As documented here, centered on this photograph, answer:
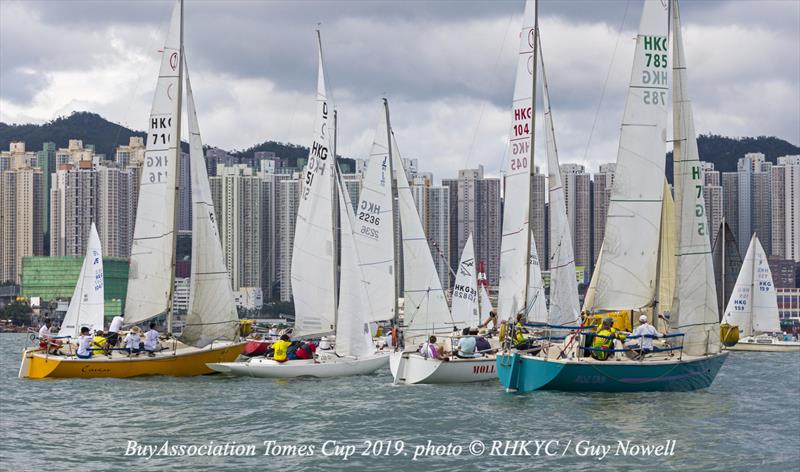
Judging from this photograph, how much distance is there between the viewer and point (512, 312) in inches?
1049

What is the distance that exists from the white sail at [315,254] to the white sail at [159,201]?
3.43 metres

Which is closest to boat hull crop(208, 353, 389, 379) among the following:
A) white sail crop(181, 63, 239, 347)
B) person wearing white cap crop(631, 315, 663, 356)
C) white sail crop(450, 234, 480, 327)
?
white sail crop(181, 63, 239, 347)

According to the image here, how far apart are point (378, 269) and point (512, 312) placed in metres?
6.38

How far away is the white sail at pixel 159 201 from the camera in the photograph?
29797mm

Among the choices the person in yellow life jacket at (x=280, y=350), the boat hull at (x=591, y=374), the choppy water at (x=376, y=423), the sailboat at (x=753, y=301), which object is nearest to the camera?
the choppy water at (x=376, y=423)

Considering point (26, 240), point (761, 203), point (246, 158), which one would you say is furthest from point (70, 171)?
point (761, 203)

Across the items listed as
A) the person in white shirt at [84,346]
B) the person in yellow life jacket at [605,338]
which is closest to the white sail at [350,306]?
the person in white shirt at [84,346]

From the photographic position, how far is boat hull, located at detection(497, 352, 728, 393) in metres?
21.9

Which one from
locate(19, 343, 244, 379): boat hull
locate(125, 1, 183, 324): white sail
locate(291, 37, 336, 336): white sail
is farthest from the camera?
locate(291, 37, 336, 336): white sail

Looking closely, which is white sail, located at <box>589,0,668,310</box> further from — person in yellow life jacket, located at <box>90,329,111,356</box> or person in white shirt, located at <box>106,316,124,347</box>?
person in white shirt, located at <box>106,316,124,347</box>

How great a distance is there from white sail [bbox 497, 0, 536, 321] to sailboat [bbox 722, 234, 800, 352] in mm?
30135

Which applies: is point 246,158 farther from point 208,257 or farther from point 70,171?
point 208,257

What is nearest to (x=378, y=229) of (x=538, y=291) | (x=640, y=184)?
(x=538, y=291)

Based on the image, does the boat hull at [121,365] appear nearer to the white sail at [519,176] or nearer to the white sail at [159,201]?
the white sail at [159,201]
